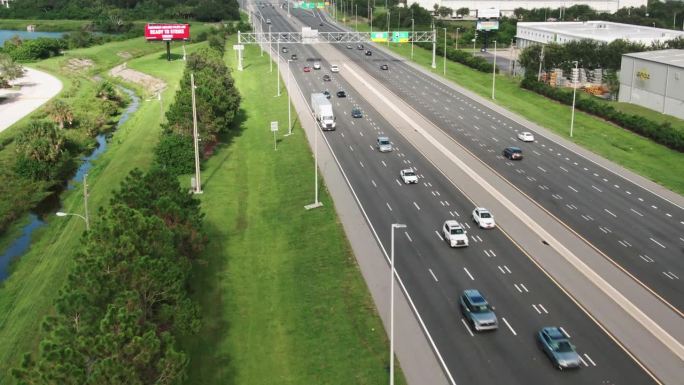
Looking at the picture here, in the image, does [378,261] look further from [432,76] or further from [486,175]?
[432,76]

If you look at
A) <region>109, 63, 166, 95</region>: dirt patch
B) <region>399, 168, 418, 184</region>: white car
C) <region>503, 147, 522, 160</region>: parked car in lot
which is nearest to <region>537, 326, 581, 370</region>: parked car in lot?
<region>399, 168, 418, 184</region>: white car

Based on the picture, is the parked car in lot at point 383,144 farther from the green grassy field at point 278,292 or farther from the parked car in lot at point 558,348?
the parked car in lot at point 558,348

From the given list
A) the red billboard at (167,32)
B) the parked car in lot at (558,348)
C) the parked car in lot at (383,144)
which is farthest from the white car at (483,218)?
the red billboard at (167,32)

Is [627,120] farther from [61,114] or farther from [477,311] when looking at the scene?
[61,114]

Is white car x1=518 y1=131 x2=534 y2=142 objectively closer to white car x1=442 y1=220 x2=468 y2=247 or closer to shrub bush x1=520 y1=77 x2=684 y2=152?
shrub bush x1=520 y1=77 x2=684 y2=152

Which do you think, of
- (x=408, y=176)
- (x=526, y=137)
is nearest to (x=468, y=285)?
(x=408, y=176)

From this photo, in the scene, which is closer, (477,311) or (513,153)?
(477,311)
